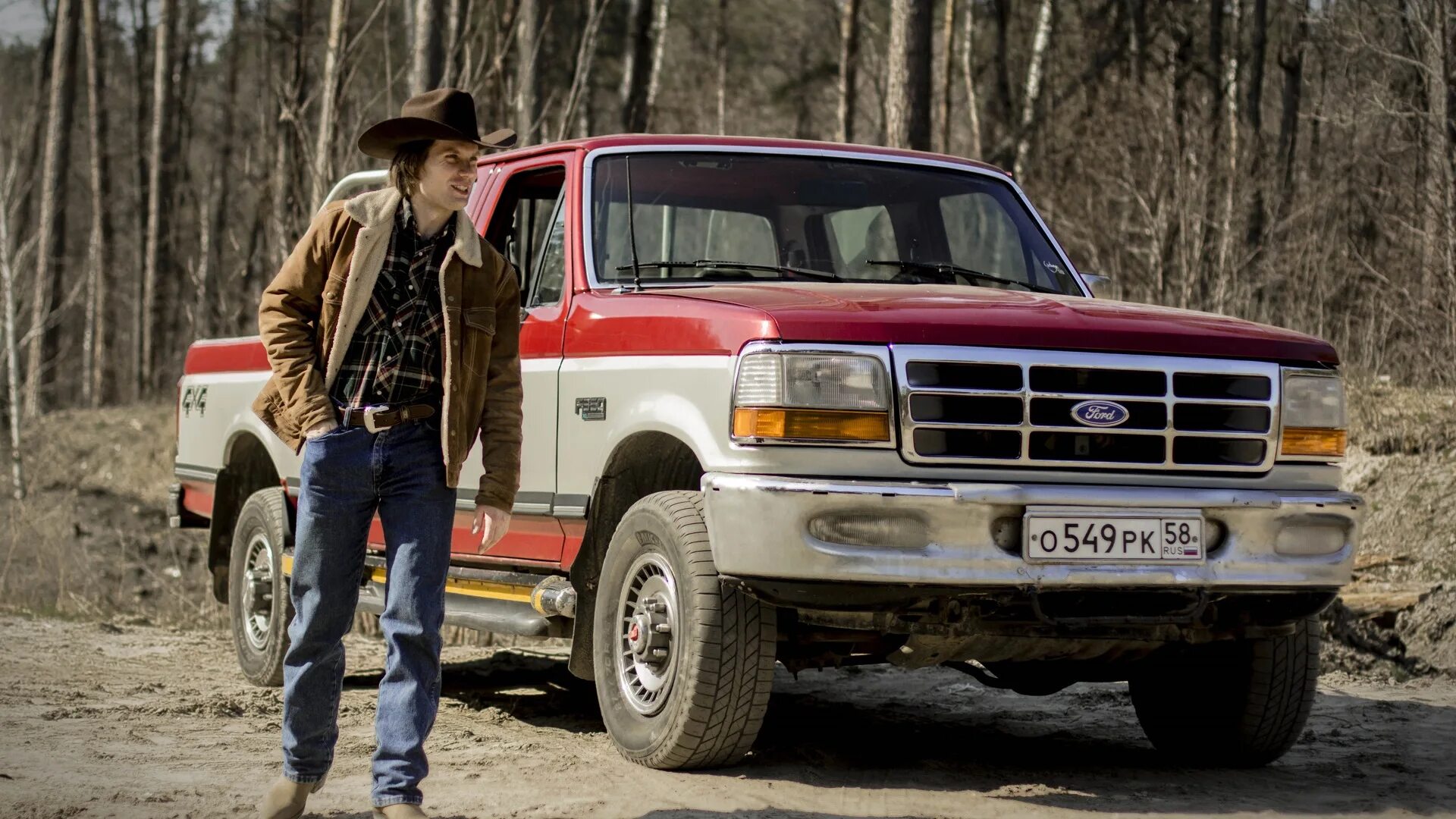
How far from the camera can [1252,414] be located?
16.7 ft

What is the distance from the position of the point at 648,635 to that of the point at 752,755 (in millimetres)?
742

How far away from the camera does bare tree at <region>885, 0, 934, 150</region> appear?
44.0 feet

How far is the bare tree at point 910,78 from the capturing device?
13.4 meters

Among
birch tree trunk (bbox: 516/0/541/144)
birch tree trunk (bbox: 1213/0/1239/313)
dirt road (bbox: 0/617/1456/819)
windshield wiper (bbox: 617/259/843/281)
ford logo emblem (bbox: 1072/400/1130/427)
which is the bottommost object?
dirt road (bbox: 0/617/1456/819)

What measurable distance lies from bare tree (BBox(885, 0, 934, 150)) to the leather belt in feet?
31.4

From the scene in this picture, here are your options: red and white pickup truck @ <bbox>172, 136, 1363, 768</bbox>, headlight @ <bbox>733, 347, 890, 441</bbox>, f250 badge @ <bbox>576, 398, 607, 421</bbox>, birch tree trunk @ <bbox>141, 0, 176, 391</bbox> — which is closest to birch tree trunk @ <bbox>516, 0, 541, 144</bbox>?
red and white pickup truck @ <bbox>172, 136, 1363, 768</bbox>

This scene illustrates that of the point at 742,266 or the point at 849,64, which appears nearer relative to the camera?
the point at 742,266

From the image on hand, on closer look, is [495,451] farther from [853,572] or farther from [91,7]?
[91,7]

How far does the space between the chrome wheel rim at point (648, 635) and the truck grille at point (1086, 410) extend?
937 mm

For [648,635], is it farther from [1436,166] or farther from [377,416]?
[1436,166]

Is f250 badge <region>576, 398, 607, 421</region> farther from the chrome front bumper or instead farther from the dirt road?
the dirt road

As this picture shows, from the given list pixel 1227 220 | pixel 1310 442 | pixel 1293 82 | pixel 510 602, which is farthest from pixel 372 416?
pixel 1293 82

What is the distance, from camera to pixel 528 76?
14.7m

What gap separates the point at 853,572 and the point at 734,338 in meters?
0.76
